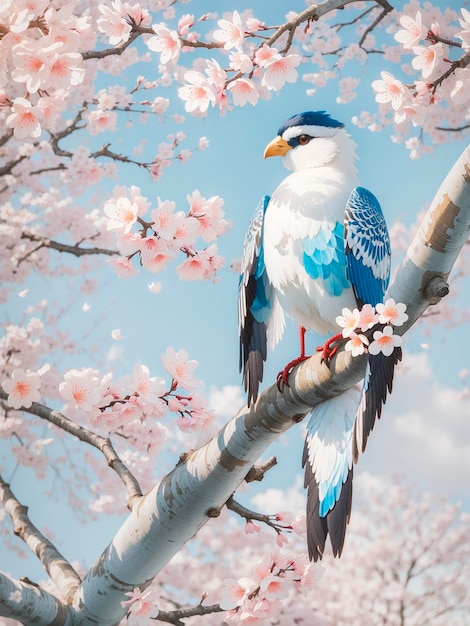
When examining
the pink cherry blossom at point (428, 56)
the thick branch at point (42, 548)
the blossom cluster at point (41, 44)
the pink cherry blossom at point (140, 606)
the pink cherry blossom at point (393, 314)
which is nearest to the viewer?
the pink cherry blossom at point (393, 314)

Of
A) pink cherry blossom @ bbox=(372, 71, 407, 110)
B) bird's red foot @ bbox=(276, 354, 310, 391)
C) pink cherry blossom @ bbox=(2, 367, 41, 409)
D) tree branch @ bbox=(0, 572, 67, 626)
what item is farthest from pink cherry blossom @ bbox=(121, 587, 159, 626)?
pink cherry blossom @ bbox=(372, 71, 407, 110)

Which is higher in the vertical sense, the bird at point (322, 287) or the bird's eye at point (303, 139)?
the bird's eye at point (303, 139)

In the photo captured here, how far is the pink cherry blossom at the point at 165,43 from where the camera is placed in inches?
82.1

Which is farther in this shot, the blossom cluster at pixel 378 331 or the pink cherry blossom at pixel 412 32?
the pink cherry blossom at pixel 412 32

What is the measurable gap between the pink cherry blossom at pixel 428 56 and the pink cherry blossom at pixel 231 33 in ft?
1.90

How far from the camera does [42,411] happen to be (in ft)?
9.86

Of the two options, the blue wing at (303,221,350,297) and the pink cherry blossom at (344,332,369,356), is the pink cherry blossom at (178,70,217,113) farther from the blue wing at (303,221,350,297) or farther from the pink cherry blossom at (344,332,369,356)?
the pink cherry blossom at (344,332,369,356)

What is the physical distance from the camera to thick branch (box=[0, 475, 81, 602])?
252 cm

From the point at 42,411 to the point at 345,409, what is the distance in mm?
1623

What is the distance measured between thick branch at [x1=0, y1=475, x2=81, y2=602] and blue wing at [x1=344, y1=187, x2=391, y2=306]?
1.61 m

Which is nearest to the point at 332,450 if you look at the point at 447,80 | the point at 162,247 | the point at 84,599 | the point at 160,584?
the point at 162,247

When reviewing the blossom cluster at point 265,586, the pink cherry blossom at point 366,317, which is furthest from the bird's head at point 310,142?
the blossom cluster at point 265,586

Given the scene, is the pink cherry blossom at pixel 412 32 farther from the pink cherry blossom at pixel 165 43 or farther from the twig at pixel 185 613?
the twig at pixel 185 613

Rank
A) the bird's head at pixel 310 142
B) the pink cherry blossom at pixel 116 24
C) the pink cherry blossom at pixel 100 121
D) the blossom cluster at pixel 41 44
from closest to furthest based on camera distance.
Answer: the blossom cluster at pixel 41 44
the pink cherry blossom at pixel 116 24
the bird's head at pixel 310 142
the pink cherry blossom at pixel 100 121
